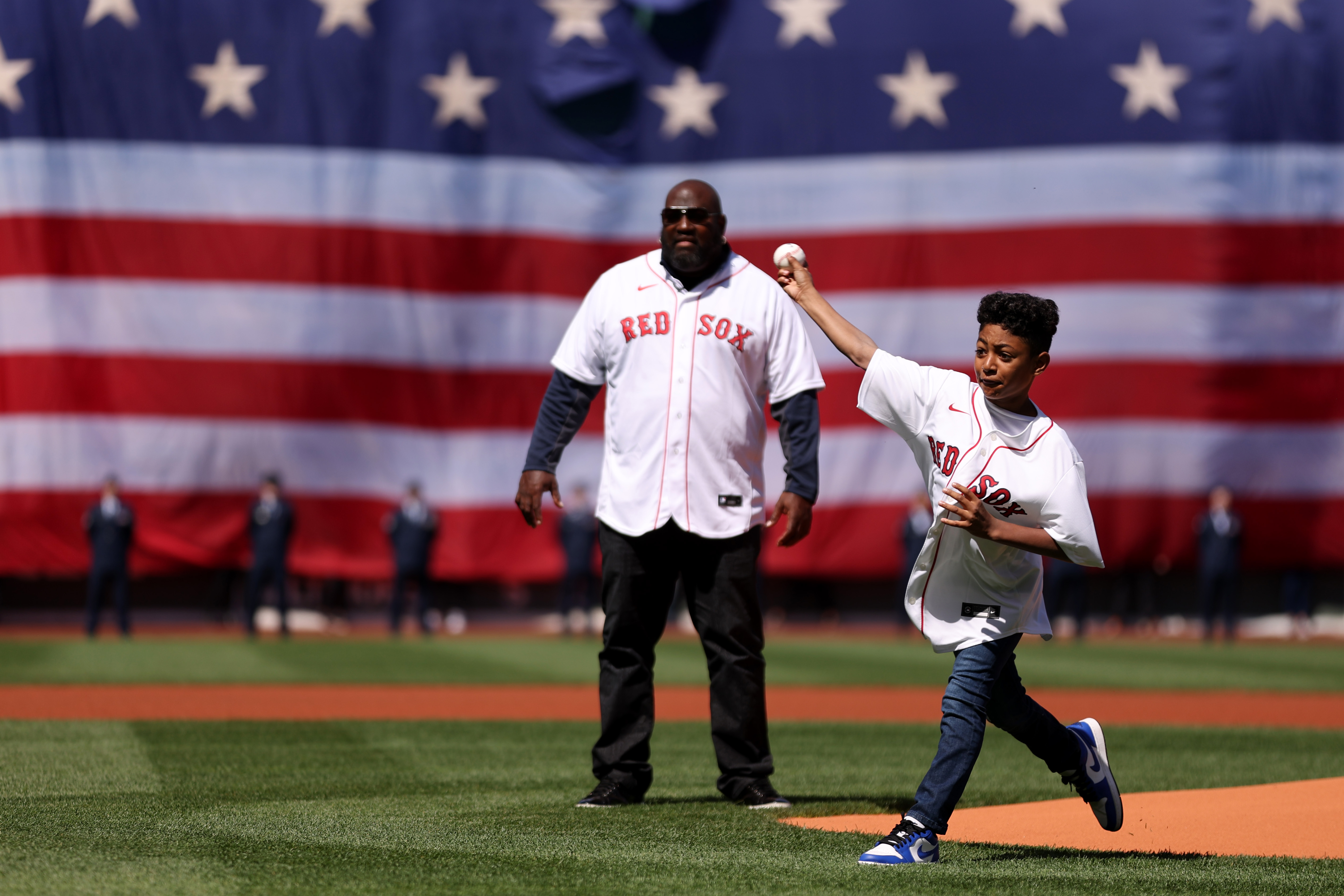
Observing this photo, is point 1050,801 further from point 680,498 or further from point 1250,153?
point 1250,153

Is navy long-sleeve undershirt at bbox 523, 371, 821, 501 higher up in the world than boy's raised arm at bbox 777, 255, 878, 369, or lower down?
lower down

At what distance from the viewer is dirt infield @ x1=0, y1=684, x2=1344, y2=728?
943 centimetres

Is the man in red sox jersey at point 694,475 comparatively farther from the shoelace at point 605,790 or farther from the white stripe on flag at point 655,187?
the white stripe on flag at point 655,187

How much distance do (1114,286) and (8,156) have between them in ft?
47.9

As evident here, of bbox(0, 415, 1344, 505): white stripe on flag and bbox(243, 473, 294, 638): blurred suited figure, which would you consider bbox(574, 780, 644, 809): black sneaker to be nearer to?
bbox(243, 473, 294, 638): blurred suited figure

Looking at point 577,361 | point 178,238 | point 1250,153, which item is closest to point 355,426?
point 178,238

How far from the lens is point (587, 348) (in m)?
5.68

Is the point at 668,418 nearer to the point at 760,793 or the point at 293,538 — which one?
the point at 760,793

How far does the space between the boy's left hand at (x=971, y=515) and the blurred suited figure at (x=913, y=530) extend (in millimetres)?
14697

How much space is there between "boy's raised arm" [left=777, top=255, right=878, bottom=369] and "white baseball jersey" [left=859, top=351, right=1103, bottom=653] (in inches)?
2.0

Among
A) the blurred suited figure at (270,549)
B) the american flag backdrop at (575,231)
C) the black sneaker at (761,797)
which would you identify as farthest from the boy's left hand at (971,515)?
the american flag backdrop at (575,231)

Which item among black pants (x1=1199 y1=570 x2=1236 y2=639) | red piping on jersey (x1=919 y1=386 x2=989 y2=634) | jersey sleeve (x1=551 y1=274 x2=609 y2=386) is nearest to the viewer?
red piping on jersey (x1=919 y1=386 x2=989 y2=634)

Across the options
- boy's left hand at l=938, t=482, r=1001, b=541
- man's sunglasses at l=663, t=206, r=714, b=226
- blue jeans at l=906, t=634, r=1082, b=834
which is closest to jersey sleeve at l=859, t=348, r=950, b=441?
boy's left hand at l=938, t=482, r=1001, b=541

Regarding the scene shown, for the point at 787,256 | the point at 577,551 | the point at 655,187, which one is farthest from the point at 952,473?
the point at 655,187
